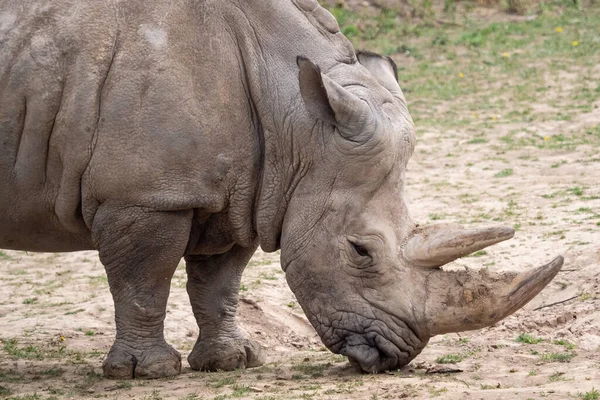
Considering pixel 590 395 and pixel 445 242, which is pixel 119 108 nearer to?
pixel 445 242

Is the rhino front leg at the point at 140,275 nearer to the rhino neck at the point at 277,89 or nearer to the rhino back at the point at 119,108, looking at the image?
the rhino back at the point at 119,108

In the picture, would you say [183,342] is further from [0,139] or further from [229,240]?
[0,139]

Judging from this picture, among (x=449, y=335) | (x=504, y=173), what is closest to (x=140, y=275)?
(x=449, y=335)

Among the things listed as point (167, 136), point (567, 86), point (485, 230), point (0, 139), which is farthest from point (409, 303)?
point (567, 86)

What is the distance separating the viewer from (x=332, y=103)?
278 inches

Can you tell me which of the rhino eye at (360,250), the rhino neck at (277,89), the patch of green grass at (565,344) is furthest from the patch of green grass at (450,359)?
the rhino neck at (277,89)

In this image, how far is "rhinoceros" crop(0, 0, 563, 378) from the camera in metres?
7.09

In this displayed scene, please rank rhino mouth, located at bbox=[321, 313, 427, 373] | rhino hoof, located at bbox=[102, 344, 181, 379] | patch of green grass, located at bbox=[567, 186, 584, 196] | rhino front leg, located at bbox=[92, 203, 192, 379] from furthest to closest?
patch of green grass, located at bbox=[567, 186, 584, 196] < rhino hoof, located at bbox=[102, 344, 181, 379] < rhino front leg, located at bbox=[92, 203, 192, 379] < rhino mouth, located at bbox=[321, 313, 427, 373]

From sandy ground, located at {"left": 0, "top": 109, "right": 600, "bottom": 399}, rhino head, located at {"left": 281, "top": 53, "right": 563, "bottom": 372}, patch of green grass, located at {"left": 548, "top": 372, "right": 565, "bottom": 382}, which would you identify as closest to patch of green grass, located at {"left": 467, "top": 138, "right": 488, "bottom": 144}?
sandy ground, located at {"left": 0, "top": 109, "right": 600, "bottom": 399}

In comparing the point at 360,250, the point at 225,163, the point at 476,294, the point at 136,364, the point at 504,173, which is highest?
the point at 504,173

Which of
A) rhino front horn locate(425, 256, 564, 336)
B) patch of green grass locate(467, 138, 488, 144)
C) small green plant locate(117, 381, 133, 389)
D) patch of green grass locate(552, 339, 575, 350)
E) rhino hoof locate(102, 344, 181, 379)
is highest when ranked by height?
patch of green grass locate(467, 138, 488, 144)

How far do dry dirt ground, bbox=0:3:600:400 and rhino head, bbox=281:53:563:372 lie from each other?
0.30 meters

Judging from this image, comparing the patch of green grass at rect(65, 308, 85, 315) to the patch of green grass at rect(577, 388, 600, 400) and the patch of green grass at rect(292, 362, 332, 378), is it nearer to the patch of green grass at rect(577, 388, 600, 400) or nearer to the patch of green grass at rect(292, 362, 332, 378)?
the patch of green grass at rect(292, 362, 332, 378)

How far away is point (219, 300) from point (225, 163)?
4.56 feet
